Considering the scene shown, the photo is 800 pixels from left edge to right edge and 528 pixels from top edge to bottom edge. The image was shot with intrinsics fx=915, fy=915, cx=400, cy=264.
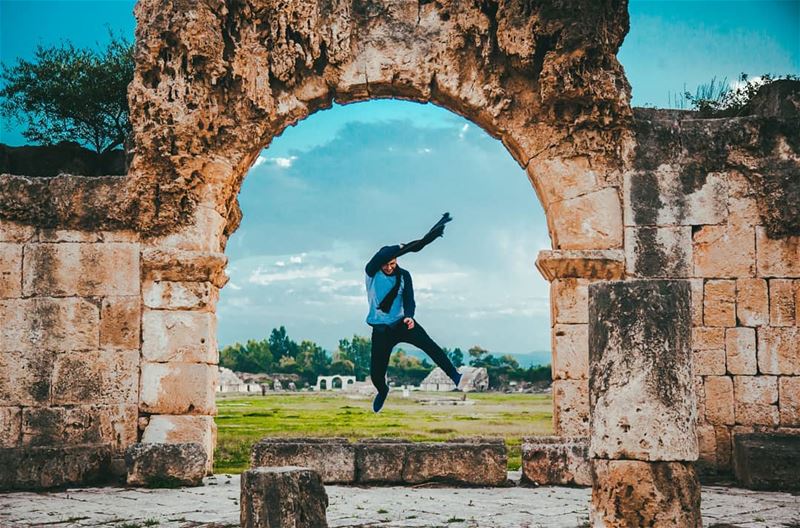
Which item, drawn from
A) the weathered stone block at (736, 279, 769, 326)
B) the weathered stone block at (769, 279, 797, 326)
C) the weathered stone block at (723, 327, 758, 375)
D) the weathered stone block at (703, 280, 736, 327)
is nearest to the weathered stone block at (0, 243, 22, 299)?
the weathered stone block at (703, 280, 736, 327)

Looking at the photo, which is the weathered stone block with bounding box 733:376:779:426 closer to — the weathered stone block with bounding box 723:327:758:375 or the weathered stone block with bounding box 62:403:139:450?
the weathered stone block with bounding box 723:327:758:375

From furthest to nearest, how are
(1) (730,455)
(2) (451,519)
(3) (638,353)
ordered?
(1) (730,455) < (2) (451,519) < (3) (638,353)

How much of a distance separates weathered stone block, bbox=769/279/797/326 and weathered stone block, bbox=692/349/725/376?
0.67 meters

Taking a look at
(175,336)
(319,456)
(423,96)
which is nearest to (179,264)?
(175,336)

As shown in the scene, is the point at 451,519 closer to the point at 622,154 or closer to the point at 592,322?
the point at 592,322

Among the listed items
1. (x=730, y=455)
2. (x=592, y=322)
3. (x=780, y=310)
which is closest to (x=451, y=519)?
(x=592, y=322)

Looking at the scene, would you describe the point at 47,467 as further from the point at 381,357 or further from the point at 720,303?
the point at 720,303

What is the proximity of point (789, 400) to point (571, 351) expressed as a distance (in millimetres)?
2398

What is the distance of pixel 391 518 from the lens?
7.23 metres

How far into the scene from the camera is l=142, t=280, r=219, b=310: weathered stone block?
10.1m

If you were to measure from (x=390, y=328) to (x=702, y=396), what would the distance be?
3.50m

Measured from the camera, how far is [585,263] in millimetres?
10047

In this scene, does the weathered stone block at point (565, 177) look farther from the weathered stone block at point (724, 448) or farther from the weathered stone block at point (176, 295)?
the weathered stone block at point (176, 295)

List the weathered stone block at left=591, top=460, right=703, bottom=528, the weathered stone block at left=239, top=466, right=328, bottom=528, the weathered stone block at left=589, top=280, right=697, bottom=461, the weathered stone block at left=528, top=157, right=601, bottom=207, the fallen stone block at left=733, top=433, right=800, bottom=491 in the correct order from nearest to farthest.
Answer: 1. the weathered stone block at left=239, top=466, right=328, bottom=528
2. the weathered stone block at left=591, top=460, right=703, bottom=528
3. the weathered stone block at left=589, top=280, right=697, bottom=461
4. the fallen stone block at left=733, top=433, right=800, bottom=491
5. the weathered stone block at left=528, top=157, right=601, bottom=207
